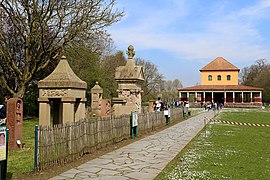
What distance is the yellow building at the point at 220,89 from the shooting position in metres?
71.1

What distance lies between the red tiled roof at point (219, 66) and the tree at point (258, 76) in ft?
28.9

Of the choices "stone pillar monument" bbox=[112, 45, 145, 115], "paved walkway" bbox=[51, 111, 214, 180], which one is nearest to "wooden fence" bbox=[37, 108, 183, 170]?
"paved walkway" bbox=[51, 111, 214, 180]

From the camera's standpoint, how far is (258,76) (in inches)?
3514

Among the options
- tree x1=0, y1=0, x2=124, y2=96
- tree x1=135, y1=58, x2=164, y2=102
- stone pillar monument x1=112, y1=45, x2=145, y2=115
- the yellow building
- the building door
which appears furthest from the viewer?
the building door

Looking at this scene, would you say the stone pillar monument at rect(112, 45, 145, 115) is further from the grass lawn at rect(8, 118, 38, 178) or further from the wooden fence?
the grass lawn at rect(8, 118, 38, 178)

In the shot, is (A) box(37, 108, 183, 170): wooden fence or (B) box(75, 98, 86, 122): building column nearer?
(A) box(37, 108, 183, 170): wooden fence

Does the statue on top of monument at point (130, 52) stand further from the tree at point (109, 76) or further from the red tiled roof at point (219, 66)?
the red tiled roof at point (219, 66)

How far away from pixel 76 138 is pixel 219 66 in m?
74.2

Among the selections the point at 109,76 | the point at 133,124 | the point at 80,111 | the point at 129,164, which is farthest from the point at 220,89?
the point at 129,164

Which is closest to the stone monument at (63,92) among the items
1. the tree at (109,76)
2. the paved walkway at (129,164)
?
the paved walkway at (129,164)

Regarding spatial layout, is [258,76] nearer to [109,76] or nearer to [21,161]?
[109,76]

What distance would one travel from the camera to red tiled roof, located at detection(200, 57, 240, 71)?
78188 millimetres

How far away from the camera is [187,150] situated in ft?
37.3

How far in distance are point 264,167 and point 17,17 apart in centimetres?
1971
